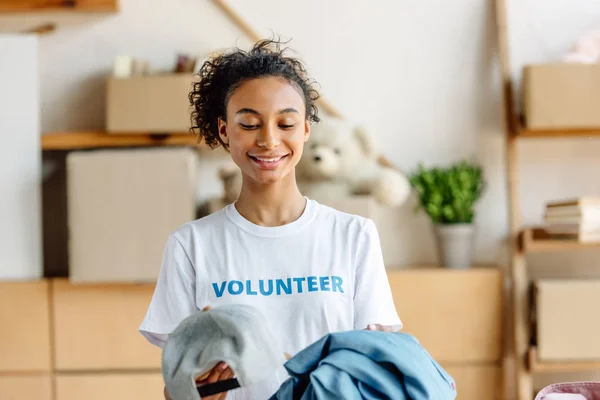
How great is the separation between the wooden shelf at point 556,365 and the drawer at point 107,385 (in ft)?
3.58

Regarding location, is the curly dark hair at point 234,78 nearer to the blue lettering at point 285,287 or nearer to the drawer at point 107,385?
the blue lettering at point 285,287

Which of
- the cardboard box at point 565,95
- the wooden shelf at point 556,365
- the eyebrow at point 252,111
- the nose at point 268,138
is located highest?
the cardboard box at point 565,95

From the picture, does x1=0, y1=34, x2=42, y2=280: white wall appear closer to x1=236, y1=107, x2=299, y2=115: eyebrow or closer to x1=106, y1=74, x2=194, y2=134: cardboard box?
x1=106, y1=74, x2=194, y2=134: cardboard box

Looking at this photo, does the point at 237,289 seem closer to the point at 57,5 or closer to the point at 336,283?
the point at 336,283

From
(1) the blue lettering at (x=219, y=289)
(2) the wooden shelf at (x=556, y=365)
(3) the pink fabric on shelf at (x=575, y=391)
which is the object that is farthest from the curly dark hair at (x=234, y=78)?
(2) the wooden shelf at (x=556, y=365)

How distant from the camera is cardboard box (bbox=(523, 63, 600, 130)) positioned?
2174 millimetres

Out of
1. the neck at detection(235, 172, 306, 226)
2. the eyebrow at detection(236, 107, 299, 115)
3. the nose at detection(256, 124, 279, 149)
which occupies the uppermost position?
the eyebrow at detection(236, 107, 299, 115)

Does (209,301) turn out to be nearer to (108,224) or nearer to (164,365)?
(164,365)

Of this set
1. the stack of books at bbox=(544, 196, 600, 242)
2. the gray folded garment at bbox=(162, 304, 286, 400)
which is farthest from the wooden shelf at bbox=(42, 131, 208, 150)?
the gray folded garment at bbox=(162, 304, 286, 400)

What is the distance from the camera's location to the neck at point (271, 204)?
1.05 meters

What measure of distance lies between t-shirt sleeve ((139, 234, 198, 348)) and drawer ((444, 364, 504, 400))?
54.7 inches

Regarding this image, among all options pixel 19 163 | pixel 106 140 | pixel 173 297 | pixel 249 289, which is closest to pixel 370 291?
pixel 249 289

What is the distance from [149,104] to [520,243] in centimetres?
119

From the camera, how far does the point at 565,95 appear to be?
2.18 meters
